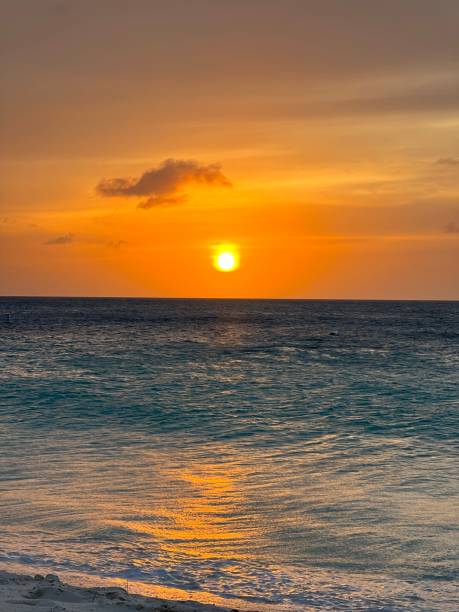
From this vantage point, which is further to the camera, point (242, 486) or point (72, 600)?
point (242, 486)

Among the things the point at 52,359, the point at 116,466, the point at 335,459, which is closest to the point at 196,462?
the point at 116,466

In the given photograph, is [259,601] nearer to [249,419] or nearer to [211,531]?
[211,531]

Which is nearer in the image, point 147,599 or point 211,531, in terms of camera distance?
point 147,599

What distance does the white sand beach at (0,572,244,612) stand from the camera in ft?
29.6

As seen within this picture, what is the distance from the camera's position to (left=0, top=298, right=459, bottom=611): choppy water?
11303mm

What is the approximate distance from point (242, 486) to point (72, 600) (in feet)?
26.8

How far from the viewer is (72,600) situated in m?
9.32

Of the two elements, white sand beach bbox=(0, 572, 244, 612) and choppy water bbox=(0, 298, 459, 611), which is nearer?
white sand beach bbox=(0, 572, 244, 612)

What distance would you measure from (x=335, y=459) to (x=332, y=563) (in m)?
8.70

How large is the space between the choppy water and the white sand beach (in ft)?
2.88

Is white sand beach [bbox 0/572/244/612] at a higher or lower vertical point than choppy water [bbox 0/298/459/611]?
higher

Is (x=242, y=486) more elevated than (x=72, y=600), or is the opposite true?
(x=72, y=600)

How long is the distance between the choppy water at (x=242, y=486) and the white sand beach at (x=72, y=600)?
88cm

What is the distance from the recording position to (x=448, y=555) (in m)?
12.2
